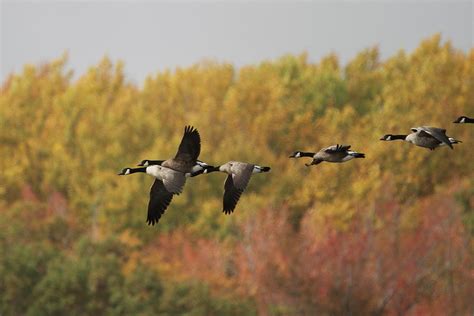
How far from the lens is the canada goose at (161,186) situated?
18.7m

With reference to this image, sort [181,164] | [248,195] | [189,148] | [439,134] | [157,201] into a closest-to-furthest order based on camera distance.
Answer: [439,134] < [181,164] < [189,148] < [157,201] < [248,195]

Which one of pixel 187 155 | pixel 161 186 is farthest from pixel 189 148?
pixel 161 186

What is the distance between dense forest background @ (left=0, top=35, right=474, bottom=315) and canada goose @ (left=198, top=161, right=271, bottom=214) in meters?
22.7

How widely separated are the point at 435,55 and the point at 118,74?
787 inches

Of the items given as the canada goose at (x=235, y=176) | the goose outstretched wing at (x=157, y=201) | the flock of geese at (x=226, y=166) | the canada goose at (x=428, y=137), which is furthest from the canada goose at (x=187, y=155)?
the canada goose at (x=428, y=137)

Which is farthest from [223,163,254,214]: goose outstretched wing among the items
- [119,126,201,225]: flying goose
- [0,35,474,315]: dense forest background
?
[0,35,474,315]: dense forest background

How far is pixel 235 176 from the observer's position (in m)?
20.0

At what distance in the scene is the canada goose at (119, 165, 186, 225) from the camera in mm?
18703

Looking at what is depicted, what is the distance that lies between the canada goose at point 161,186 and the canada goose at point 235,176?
49 centimetres

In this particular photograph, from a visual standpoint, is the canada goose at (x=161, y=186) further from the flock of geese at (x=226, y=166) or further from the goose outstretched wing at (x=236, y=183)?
the goose outstretched wing at (x=236, y=183)

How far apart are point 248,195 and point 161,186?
4429 centimetres

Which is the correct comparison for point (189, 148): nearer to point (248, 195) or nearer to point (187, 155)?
point (187, 155)

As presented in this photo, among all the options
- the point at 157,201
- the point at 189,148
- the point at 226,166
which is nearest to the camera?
the point at 189,148

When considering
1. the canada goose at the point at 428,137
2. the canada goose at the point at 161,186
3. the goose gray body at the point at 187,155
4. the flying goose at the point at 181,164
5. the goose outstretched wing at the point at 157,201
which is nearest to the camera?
the canada goose at the point at 428,137
